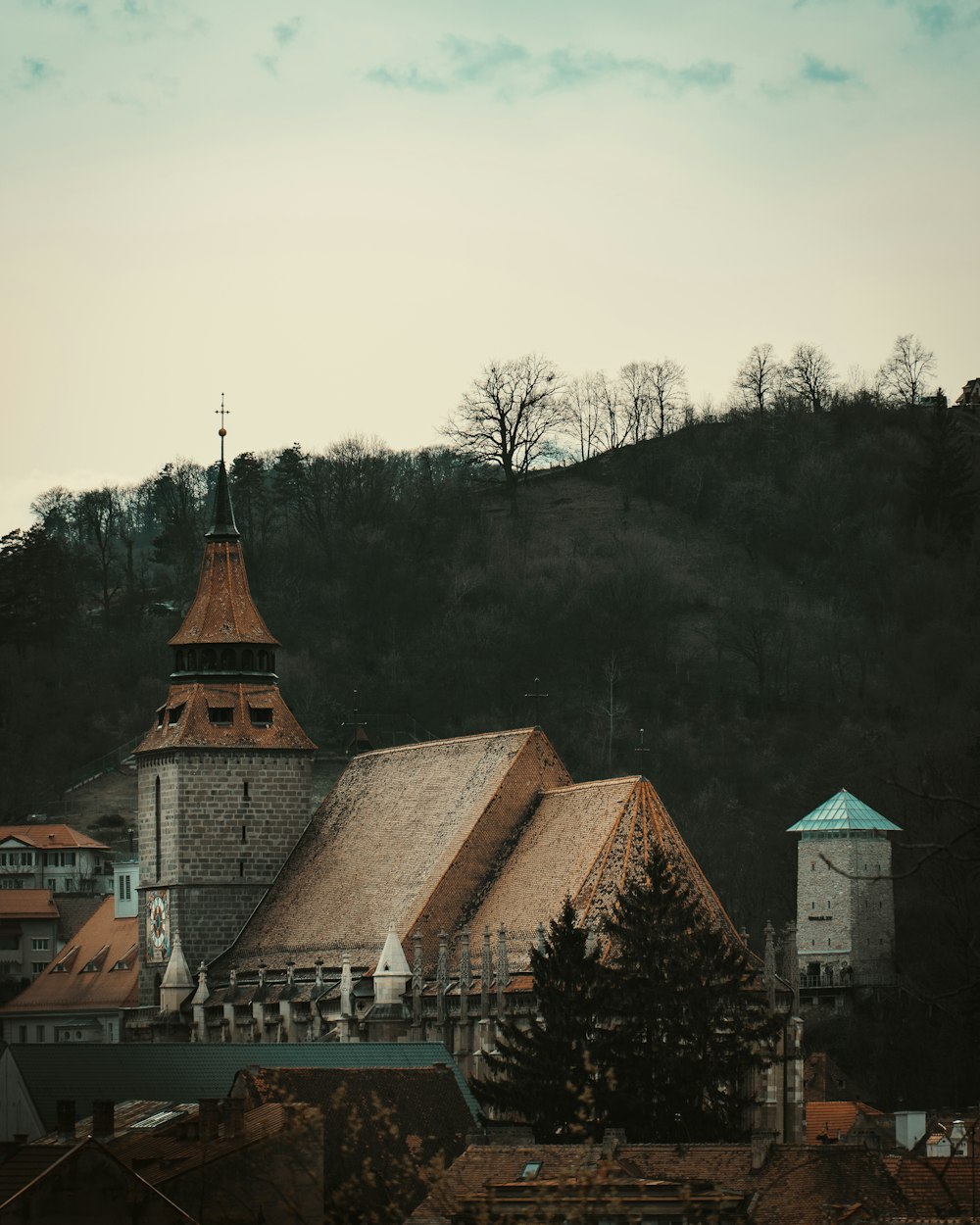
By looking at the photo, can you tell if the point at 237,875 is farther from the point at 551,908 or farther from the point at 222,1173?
the point at 222,1173

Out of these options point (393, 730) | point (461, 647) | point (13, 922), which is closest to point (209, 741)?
point (13, 922)

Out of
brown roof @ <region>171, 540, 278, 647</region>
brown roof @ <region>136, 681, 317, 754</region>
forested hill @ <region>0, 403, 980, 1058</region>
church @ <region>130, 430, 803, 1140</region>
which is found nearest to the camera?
church @ <region>130, 430, 803, 1140</region>

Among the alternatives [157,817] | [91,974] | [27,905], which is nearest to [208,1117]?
[157,817]

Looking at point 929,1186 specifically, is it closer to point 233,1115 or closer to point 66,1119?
point 233,1115

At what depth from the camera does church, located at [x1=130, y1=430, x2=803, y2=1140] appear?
68812mm

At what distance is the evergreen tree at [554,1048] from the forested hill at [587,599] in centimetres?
6802

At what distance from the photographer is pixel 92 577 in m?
162

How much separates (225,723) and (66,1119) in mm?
27138

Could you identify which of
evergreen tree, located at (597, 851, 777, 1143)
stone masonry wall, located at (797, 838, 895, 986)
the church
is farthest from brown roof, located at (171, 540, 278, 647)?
stone masonry wall, located at (797, 838, 895, 986)

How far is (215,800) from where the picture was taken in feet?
262

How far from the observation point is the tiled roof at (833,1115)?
72062mm

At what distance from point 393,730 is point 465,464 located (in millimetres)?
22615

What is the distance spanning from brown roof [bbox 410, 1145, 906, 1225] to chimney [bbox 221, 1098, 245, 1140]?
3476 millimetres

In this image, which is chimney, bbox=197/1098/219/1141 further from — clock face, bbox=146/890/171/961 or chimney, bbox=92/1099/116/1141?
clock face, bbox=146/890/171/961
